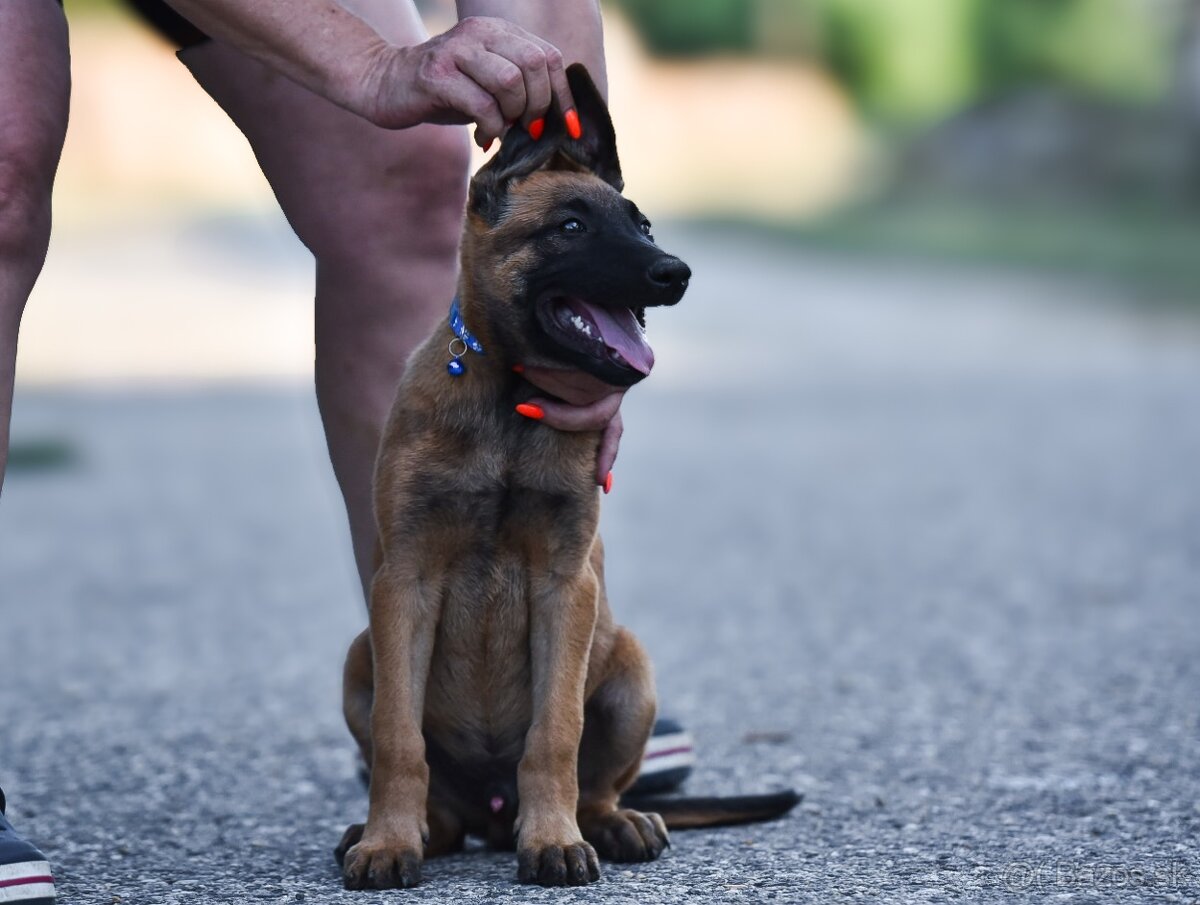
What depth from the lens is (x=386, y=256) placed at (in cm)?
306

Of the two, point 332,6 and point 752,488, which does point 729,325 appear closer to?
point 752,488

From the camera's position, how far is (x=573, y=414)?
2.70 m

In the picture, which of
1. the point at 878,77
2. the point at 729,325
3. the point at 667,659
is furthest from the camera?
the point at 878,77

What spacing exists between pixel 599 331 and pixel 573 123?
33cm

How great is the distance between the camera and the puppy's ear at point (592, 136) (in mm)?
2680

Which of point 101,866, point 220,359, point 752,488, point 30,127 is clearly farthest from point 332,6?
point 220,359

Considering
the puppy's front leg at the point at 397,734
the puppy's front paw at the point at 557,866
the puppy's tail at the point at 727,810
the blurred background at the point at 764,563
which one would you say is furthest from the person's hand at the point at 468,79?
the puppy's tail at the point at 727,810

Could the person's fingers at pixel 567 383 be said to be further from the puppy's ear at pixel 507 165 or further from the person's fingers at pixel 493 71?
the person's fingers at pixel 493 71

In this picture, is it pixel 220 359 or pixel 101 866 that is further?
pixel 220 359

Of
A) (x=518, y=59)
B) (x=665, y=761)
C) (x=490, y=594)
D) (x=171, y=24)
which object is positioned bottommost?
(x=665, y=761)

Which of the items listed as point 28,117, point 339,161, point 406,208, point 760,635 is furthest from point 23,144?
point 760,635

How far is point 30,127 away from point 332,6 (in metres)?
0.48

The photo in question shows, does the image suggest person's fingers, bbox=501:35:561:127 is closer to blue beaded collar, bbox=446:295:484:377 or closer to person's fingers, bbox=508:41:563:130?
person's fingers, bbox=508:41:563:130

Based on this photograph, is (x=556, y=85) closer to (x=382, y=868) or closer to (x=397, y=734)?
(x=397, y=734)
